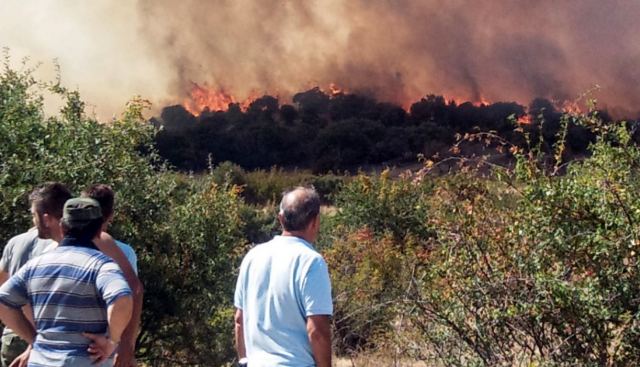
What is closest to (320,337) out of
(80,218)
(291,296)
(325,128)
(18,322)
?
(291,296)

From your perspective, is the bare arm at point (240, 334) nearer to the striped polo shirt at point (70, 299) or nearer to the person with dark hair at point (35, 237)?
the striped polo shirt at point (70, 299)

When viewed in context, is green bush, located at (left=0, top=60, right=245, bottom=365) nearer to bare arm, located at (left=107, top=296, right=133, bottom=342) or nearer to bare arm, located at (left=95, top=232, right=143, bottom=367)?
bare arm, located at (left=95, top=232, right=143, bottom=367)

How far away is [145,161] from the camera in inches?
313

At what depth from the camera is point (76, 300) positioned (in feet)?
10.7

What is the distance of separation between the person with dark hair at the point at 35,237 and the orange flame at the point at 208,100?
31.7 metres

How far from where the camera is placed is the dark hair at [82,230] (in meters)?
3.35

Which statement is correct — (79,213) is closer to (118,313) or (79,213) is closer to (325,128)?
(118,313)

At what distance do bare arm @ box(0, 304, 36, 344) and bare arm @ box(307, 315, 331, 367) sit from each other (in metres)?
1.19

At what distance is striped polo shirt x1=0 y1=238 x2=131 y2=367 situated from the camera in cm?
326

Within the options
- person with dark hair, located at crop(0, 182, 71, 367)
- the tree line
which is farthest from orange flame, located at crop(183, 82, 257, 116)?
person with dark hair, located at crop(0, 182, 71, 367)

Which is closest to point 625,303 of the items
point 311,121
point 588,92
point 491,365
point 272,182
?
point 491,365

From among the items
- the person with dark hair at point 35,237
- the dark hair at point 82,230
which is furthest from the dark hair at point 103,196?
the dark hair at point 82,230

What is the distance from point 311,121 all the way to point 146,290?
32.9 m

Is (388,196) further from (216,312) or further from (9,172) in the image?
(9,172)
